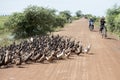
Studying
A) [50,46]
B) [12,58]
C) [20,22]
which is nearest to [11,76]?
[12,58]

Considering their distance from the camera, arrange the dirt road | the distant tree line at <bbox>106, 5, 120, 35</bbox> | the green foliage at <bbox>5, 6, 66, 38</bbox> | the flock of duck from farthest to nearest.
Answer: the distant tree line at <bbox>106, 5, 120, 35</bbox>, the green foliage at <bbox>5, 6, 66, 38</bbox>, the flock of duck, the dirt road

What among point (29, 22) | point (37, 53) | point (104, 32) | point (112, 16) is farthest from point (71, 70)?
point (112, 16)

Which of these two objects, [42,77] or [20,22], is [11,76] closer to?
[42,77]

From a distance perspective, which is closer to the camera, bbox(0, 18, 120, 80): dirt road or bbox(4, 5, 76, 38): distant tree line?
bbox(0, 18, 120, 80): dirt road

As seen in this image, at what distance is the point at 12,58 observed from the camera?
14.8m

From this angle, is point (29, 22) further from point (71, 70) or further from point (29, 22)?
point (71, 70)

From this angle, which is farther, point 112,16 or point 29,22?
point 112,16

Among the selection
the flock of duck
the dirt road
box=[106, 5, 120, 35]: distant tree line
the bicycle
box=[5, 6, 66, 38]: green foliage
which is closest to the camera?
the dirt road

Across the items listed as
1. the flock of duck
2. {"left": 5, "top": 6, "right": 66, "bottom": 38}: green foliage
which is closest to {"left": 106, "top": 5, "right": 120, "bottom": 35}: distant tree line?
{"left": 5, "top": 6, "right": 66, "bottom": 38}: green foliage

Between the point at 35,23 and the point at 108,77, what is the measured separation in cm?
2397

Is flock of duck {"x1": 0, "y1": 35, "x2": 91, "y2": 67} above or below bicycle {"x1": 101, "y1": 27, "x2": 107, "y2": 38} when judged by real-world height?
below

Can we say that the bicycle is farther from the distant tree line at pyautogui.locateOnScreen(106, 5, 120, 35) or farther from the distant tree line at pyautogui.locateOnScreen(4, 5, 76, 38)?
the distant tree line at pyautogui.locateOnScreen(106, 5, 120, 35)

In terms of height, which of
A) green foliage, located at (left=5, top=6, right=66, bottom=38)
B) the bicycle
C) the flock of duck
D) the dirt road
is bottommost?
the dirt road

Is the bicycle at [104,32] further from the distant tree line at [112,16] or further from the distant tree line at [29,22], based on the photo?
the distant tree line at [112,16]
